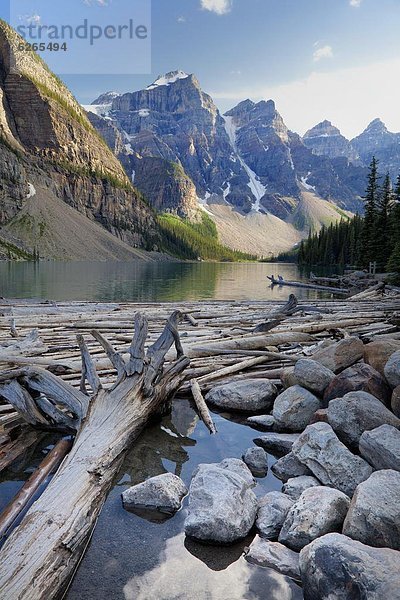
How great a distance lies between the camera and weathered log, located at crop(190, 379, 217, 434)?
7.69m

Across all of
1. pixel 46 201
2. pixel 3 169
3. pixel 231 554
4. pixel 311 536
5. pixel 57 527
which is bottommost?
pixel 231 554

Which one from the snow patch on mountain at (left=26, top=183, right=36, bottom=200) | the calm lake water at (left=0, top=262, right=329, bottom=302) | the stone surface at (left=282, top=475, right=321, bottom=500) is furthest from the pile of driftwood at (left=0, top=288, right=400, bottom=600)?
the snow patch on mountain at (left=26, top=183, right=36, bottom=200)

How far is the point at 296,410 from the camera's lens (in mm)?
7562

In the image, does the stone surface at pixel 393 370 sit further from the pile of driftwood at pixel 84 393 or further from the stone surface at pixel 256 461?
the pile of driftwood at pixel 84 393

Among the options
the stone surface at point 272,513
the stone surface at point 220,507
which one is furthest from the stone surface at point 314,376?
the stone surface at point 220,507

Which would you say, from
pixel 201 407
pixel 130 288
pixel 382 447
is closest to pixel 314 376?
pixel 201 407

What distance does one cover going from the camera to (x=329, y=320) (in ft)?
51.6

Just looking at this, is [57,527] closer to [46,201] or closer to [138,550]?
[138,550]

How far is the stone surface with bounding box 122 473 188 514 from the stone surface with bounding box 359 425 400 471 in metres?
2.73

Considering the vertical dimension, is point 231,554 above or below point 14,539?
below

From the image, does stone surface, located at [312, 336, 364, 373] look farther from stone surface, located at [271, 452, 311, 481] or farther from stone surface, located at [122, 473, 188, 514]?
stone surface, located at [122, 473, 188, 514]

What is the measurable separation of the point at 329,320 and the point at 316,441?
34.6 ft

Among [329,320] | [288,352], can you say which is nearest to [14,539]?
[288,352]

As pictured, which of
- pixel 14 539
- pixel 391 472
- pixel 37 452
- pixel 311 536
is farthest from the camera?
pixel 37 452
